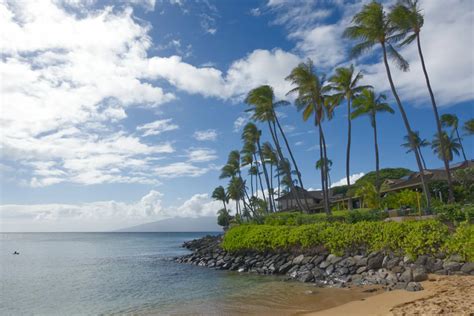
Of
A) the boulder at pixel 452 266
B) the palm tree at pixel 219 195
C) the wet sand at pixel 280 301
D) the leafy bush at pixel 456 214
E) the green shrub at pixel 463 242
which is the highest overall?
the palm tree at pixel 219 195

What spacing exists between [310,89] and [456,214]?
56.0 feet

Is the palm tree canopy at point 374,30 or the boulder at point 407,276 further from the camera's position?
the palm tree canopy at point 374,30

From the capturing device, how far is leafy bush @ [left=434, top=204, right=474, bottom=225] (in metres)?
16.6

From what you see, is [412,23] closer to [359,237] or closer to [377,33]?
[377,33]

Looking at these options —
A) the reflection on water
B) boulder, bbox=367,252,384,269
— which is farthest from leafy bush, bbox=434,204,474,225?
the reflection on water

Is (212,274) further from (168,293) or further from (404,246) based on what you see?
(404,246)

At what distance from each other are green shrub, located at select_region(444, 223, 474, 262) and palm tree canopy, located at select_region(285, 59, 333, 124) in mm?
16624

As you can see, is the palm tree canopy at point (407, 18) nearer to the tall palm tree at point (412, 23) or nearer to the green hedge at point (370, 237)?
the tall palm tree at point (412, 23)

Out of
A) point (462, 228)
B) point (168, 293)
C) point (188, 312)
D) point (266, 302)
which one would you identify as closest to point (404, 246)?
point (462, 228)

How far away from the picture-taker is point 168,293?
1817 cm

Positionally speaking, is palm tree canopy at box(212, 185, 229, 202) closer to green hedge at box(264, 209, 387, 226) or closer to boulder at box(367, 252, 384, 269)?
green hedge at box(264, 209, 387, 226)

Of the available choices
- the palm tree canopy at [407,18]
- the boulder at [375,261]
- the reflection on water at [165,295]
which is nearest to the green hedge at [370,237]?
the boulder at [375,261]

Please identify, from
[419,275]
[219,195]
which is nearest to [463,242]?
[419,275]

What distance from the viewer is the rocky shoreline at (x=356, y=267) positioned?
15.0 m
